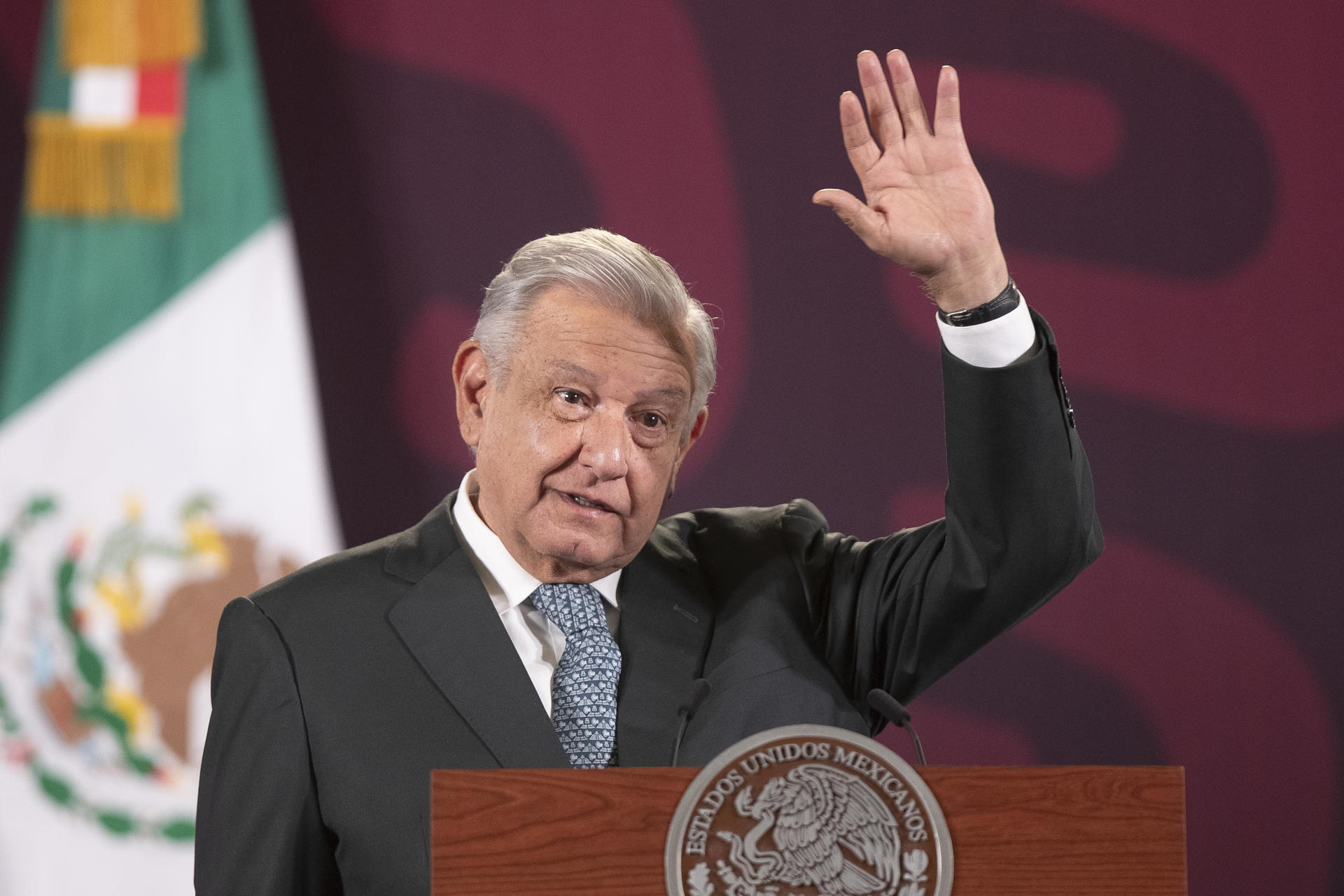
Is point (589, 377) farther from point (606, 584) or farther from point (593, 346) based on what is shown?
point (606, 584)

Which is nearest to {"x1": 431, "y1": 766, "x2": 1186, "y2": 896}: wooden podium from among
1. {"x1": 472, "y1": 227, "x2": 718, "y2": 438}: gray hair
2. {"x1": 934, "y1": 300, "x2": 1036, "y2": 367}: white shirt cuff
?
{"x1": 934, "y1": 300, "x2": 1036, "y2": 367}: white shirt cuff

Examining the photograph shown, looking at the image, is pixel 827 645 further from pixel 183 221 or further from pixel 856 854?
pixel 183 221

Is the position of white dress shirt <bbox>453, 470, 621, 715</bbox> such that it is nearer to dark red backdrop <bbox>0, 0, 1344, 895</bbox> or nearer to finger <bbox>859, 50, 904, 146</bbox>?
finger <bbox>859, 50, 904, 146</bbox>

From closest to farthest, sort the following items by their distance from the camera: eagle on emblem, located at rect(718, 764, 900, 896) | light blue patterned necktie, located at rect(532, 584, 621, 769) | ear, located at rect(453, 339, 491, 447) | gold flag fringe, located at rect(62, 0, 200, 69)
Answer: eagle on emblem, located at rect(718, 764, 900, 896)
light blue patterned necktie, located at rect(532, 584, 621, 769)
ear, located at rect(453, 339, 491, 447)
gold flag fringe, located at rect(62, 0, 200, 69)

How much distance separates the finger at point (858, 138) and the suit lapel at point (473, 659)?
0.62m

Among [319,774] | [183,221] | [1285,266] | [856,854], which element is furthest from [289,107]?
[856,854]

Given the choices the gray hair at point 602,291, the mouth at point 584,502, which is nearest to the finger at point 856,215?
the gray hair at point 602,291

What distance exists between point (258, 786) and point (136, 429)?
5.40 ft

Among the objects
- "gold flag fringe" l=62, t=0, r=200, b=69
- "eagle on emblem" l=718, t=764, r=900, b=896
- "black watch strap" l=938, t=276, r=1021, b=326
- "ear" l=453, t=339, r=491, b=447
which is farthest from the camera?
"gold flag fringe" l=62, t=0, r=200, b=69

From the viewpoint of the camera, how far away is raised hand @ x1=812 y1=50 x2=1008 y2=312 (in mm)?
1342

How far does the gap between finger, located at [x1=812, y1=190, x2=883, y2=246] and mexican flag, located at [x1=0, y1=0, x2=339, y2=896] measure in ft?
5.77

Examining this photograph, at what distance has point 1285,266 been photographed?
2918 millimetres

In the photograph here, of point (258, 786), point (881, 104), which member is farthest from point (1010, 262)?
point (258, 786)

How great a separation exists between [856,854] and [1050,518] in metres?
0.56
